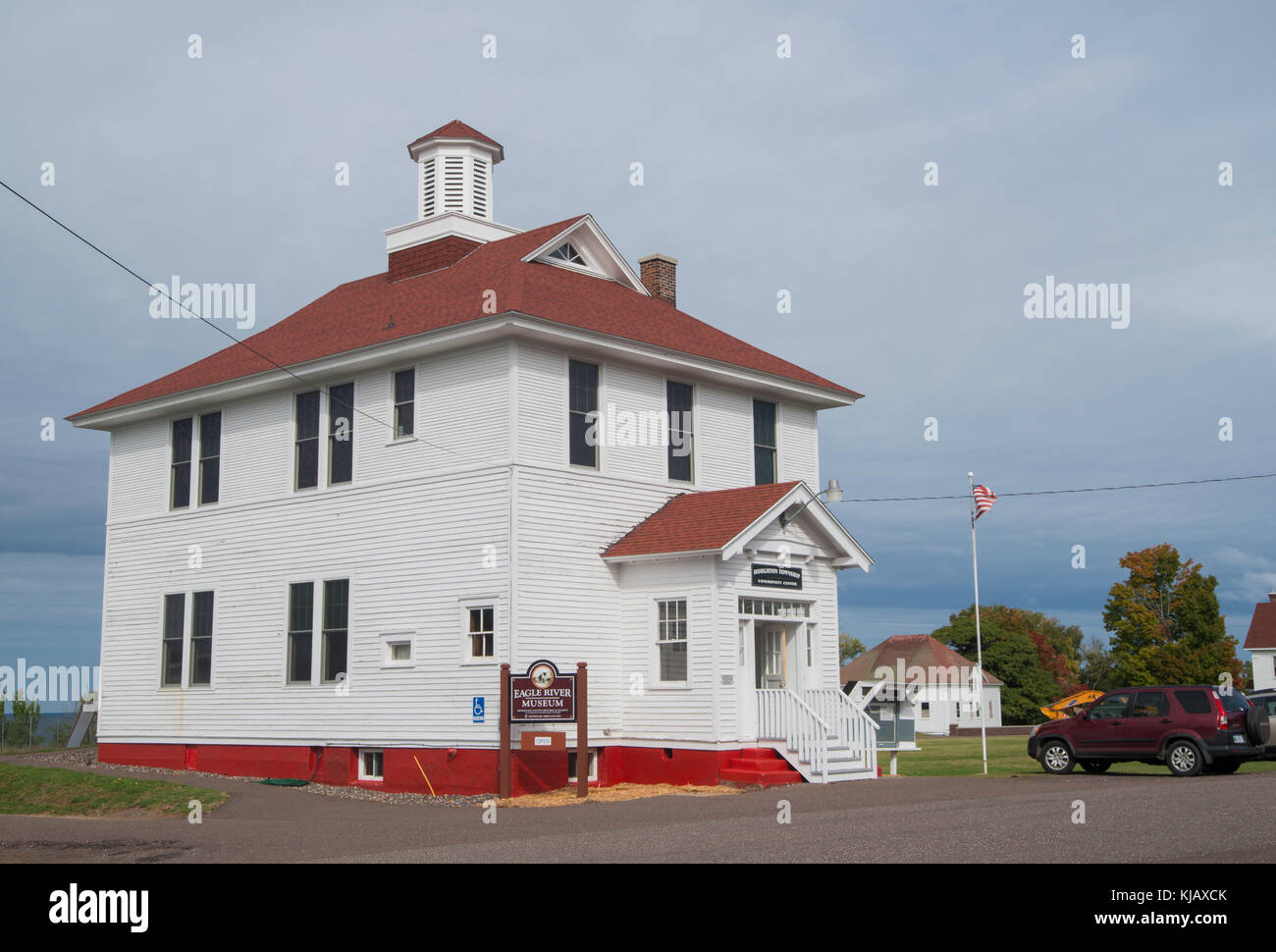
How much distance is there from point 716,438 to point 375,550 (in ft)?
22.8

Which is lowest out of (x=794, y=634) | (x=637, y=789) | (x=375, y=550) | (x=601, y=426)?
(x=637, y=789)

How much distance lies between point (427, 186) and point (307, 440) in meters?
6.79

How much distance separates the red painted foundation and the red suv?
7400 millimetres

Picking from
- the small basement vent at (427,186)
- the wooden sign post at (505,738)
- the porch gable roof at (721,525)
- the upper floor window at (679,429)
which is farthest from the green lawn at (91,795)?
the small basement vent at (427,186)

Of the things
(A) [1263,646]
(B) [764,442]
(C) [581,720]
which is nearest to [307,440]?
(C) [581,720]

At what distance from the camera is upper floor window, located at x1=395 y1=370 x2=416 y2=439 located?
24.2 m

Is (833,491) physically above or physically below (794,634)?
above

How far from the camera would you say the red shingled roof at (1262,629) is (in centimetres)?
8094

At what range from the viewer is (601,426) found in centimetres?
2381

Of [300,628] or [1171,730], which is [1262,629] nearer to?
[1171,730]

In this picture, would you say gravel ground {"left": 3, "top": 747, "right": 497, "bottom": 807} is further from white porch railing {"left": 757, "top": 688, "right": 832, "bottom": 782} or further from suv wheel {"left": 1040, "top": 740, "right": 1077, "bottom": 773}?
suv wheel {"left": 1040, "top": 740, "right": 1077, "bottom": 773}
